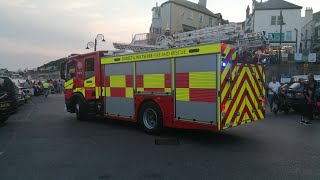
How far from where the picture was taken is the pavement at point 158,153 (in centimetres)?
593

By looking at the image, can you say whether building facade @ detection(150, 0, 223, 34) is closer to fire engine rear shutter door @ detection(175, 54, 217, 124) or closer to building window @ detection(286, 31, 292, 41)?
building window @ detection(286, 31, 292, 41)

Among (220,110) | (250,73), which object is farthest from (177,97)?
(250,73)

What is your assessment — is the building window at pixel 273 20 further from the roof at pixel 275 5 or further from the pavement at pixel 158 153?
the pavement at pixel 158 153

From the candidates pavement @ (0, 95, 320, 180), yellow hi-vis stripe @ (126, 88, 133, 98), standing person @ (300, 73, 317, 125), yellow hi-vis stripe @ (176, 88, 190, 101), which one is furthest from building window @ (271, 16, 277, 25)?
yellow hi-vis stripe @ (176, 88, 190, 101)

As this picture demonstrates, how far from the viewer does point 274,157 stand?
6.96 metres

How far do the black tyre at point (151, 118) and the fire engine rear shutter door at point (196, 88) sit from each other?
2.33ft

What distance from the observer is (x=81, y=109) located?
1262cm

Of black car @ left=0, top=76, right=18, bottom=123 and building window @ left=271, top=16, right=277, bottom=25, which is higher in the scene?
building window @ left=271, top=16, right=277, bottom=25

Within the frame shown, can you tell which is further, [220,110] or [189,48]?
[189,48]

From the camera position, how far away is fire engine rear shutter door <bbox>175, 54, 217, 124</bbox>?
26.1ft

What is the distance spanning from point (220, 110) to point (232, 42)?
1788mm

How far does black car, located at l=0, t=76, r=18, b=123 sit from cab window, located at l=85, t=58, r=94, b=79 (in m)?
2.70

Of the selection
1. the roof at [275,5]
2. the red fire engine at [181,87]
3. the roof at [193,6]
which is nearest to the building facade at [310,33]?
the roof at [275,5]

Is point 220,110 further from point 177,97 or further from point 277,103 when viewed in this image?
point 277,103
